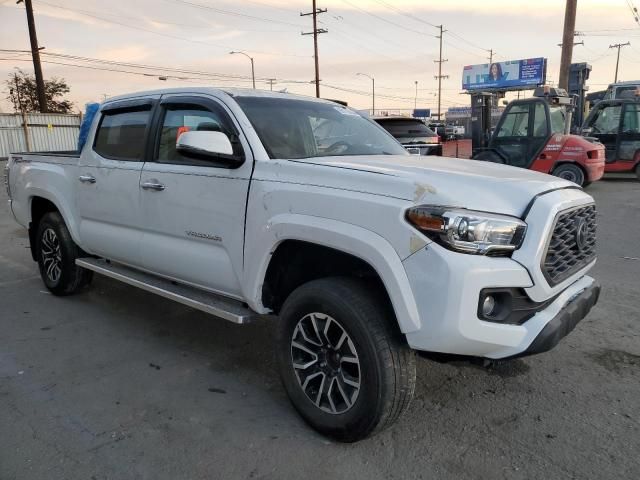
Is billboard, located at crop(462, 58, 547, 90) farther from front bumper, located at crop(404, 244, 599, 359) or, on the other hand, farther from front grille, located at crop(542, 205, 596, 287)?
front bumper, located at crop(404, 244, 599, 359)

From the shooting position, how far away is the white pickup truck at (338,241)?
2471 millimetres

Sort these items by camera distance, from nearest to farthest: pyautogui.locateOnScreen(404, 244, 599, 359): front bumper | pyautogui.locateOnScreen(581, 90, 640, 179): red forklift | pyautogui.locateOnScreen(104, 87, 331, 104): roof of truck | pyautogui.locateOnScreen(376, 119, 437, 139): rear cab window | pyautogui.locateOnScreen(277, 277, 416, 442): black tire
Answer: pyautogui.locateOnScreen(404, 244, 599, 359): front bumper < pyautogui.locateOnScreen(277, 277, 416, 442): black tire < pyautogui.locateOnScreen(104, 87, 331, 104): roof of truck < pyautogui.locateOnScreen(376, 119, 437, 139): rear cab window < pyautogui.locateOnScreen(581, 90, 640, 179): red forklift

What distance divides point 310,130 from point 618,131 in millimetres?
14296

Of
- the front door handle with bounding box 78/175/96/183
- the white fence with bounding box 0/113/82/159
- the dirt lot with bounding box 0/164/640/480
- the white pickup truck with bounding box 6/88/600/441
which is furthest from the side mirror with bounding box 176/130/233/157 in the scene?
the white fence with bounding box 0/113/82/159

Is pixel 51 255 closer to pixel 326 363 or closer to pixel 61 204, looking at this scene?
pixel 61 204

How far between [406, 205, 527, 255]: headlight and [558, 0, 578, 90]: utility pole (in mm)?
20846

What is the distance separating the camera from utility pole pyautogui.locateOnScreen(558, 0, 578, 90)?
20578 mm

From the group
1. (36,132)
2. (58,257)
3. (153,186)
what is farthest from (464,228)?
(36,132)

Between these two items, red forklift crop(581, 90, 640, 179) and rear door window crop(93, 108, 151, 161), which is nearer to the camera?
rear door window crop(93, 108, 151, 161)

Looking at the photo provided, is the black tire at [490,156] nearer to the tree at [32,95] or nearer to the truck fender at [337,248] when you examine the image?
the truck fender at [337,248]

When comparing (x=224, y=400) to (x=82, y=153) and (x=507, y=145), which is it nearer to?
(x=82, y=153)

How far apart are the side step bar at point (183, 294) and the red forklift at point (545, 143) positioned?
10.4m

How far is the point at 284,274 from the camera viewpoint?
329 cm

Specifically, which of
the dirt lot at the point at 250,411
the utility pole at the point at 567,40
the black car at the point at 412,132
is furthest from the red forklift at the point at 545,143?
the dirt lot at the point at 250,411
